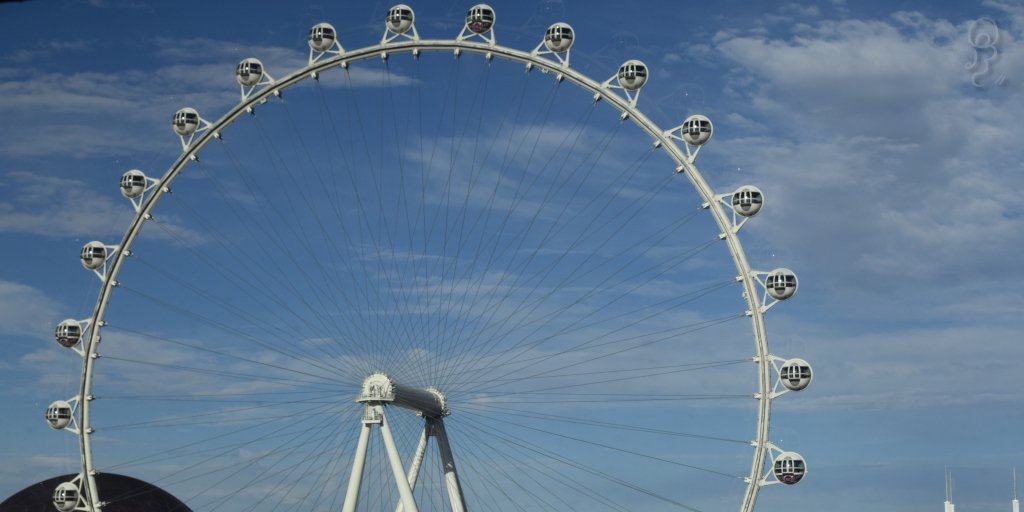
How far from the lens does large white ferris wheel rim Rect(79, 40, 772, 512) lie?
1580 inches

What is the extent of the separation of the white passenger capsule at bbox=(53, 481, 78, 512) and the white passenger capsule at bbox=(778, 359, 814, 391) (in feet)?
80.6

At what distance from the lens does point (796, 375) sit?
39.4 meters

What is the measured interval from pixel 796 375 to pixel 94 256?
24.7 m

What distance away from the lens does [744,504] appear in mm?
39875

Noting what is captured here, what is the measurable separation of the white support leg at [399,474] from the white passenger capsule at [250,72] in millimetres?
12256

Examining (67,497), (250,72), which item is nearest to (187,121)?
(250,72)

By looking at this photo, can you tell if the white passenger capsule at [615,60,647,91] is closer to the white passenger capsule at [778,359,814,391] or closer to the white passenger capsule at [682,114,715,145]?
the white passenger capsule at [682,114,715,145]

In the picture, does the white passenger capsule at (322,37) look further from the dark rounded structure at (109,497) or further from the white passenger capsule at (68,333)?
the dark rounded structure at (109,497)

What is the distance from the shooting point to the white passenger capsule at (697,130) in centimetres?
4231

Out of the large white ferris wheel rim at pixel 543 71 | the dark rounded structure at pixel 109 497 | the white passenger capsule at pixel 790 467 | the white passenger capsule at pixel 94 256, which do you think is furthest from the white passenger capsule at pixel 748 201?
the dark rounded structure at pixel 109 497

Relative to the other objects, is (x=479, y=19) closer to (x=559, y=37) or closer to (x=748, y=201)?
(x=559, y=37)

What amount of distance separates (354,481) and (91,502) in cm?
1024

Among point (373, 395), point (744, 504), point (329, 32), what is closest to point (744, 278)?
point (744, 504)

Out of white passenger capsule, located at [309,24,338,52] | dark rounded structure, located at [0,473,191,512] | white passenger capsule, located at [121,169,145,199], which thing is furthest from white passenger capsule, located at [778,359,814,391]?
dark rounded structure, located at [0,473,191,512]
